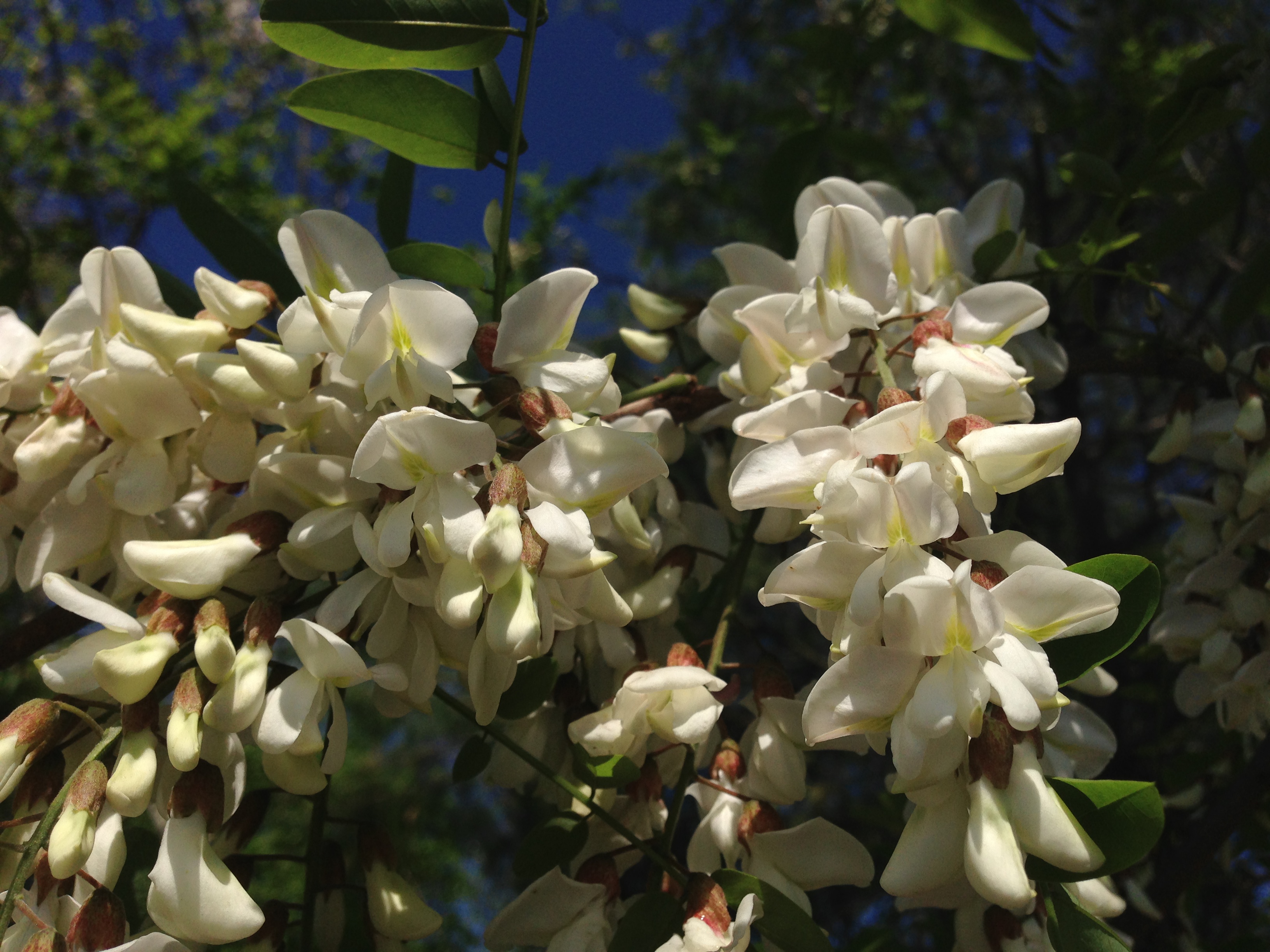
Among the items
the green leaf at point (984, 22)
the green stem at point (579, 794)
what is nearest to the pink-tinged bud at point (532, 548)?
the green stem at point (579, 794)

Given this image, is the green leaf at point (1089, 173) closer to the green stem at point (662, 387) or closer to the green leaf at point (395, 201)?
the green stem at point (662, 387)

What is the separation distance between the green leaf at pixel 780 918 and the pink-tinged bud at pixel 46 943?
366 millimetres

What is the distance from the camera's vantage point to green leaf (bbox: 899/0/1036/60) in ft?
3.00

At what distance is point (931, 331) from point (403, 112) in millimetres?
418

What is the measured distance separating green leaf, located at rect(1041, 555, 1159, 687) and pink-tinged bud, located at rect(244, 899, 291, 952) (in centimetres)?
52

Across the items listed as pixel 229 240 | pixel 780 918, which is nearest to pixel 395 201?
pixel 229 240

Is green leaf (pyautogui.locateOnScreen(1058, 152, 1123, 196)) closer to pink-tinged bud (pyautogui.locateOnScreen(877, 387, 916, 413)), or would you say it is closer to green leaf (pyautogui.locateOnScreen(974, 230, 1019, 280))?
green leaf (pyautogui.locateOnScreen(974, 230, 1019, 280))

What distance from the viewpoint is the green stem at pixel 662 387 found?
0.82 metres

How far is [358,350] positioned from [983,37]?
70cm

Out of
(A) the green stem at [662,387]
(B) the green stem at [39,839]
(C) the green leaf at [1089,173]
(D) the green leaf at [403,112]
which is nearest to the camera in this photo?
(B) the green stem at [39,839]

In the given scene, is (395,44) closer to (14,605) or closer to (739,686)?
(739,686)

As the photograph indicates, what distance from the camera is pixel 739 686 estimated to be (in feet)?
2.47

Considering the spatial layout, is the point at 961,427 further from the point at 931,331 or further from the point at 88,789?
the point at 88,789

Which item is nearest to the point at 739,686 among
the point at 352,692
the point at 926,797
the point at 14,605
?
the point at 926,797
